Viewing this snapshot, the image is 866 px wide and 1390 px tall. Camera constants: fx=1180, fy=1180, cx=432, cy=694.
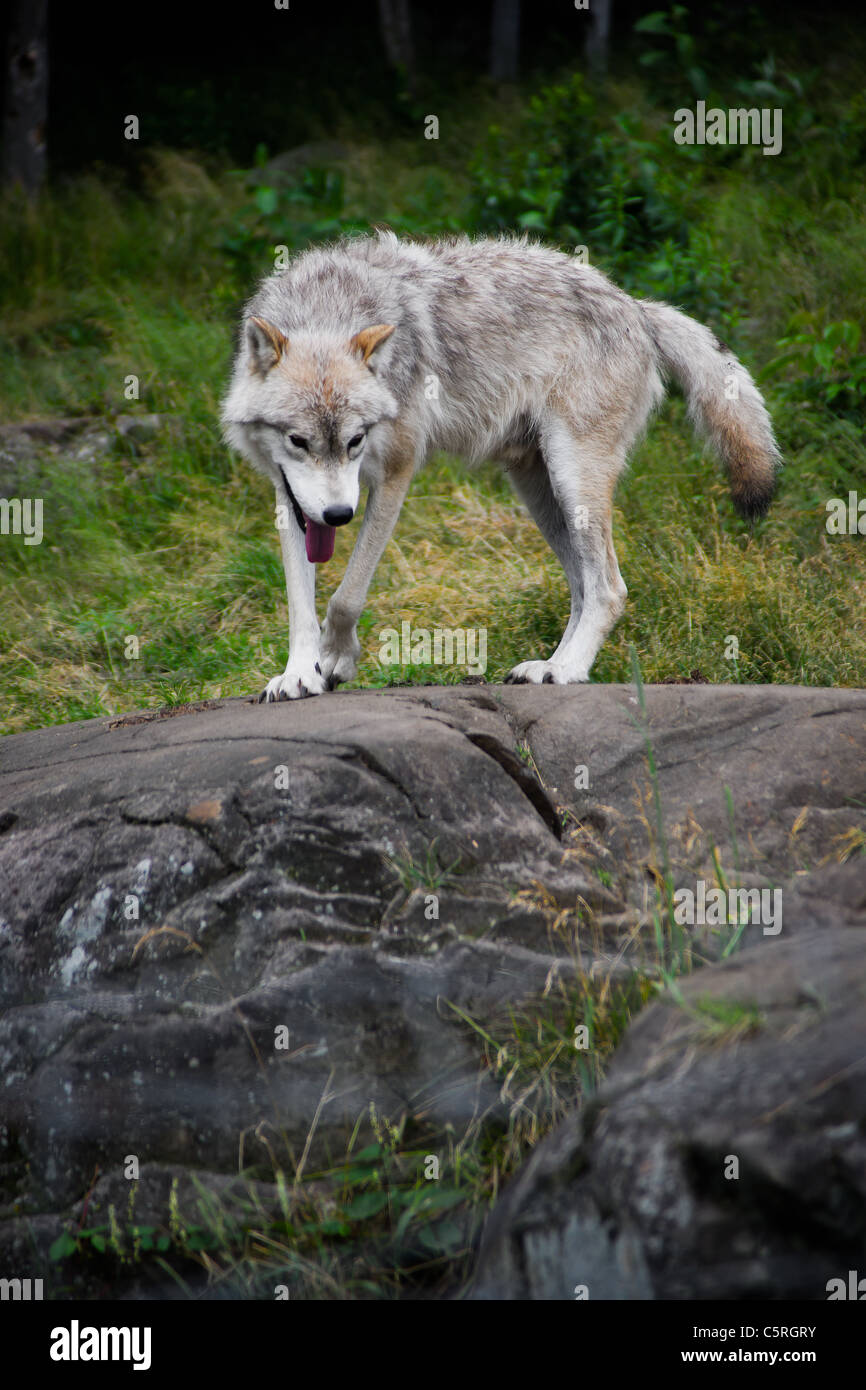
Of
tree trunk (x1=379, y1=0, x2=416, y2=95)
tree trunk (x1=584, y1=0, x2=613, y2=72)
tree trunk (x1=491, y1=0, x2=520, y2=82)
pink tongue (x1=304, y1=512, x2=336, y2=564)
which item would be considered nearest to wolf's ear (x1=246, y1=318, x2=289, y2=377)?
pink tongue (x1=304, y1=512, x2=336, y2=564)

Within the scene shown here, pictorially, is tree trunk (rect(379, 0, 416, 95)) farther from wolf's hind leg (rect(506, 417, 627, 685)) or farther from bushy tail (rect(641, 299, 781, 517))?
wolf's hind leg (rect(506, 417, 627, 685))

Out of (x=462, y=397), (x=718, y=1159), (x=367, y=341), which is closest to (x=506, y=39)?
(x=462, y=397)

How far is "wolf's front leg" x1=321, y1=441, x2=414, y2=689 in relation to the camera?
4.55 metres

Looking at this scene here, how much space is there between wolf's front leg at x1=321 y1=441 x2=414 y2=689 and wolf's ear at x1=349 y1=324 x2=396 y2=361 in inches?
17.7

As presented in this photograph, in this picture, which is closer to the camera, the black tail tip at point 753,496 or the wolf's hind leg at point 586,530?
the wolf's hind leg at point 586,530

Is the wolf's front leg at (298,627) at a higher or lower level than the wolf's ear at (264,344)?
lower

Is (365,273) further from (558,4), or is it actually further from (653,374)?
(558,4)

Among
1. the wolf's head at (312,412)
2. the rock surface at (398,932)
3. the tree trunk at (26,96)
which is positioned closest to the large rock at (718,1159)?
the rock surface at (398,932)

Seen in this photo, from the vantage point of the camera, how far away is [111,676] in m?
6.16

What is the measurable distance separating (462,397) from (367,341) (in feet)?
2.57

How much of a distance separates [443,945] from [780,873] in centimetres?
100

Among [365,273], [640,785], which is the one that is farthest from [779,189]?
[640,785]

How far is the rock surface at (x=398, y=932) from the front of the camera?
220 cm

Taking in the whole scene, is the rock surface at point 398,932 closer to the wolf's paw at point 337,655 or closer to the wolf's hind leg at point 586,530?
the wolf's paw at point 337,655
